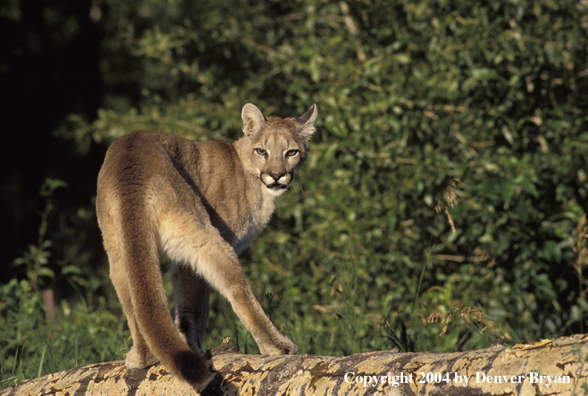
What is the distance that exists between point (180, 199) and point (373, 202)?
9.40 feet

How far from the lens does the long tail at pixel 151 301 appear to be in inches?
99.8

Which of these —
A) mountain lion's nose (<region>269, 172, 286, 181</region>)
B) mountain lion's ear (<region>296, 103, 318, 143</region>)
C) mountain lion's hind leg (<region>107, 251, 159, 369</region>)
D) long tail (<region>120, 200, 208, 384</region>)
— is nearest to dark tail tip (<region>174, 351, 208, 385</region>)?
long tail (<region>120, 200, 208, 384</region>)

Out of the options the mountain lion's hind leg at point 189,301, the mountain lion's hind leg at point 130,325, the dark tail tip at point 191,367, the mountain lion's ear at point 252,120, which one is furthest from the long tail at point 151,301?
the mountain lion's ear at point 252,120

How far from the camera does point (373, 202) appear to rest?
6039mm

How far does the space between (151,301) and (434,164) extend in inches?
129

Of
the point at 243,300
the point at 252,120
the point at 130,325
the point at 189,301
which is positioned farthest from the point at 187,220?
the point at 252,120

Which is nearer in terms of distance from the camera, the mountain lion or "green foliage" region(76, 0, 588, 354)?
the mountain lion

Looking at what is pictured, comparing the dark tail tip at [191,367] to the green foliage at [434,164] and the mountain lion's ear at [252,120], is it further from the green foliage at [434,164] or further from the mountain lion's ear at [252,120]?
the mountain lion's ear at [252,120]

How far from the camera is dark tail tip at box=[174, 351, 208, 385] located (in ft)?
8.08

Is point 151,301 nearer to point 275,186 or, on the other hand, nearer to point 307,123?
point 275,186

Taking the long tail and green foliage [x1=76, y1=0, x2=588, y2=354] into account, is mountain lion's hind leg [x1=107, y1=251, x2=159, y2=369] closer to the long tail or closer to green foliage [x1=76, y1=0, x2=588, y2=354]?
the long tail

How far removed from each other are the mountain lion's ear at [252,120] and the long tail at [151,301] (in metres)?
2.00

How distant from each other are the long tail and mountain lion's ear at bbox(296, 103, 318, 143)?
7.43 feet

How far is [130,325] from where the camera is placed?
339 cm
